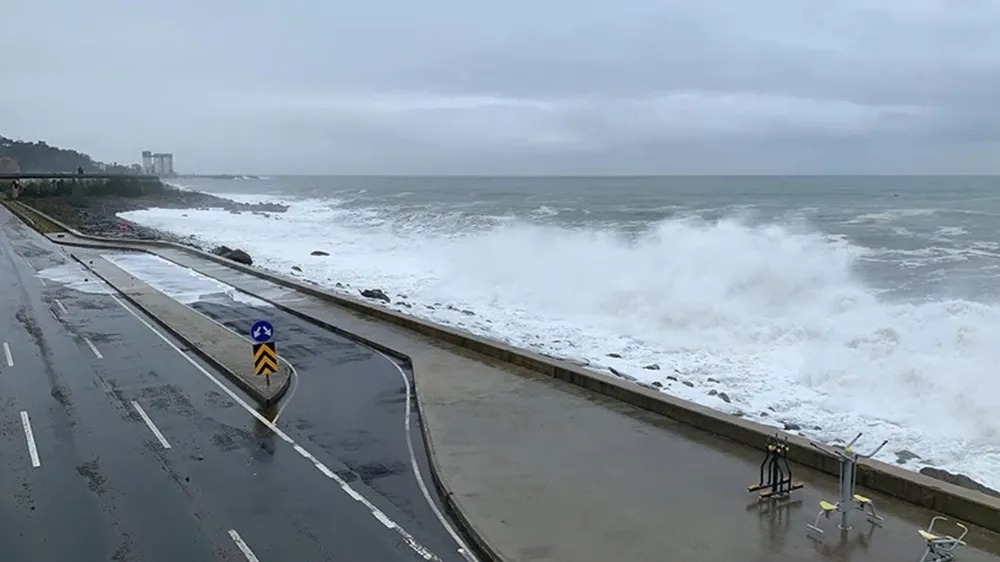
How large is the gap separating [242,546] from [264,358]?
639 centimetres

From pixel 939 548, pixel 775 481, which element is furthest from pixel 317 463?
pixel 939 548

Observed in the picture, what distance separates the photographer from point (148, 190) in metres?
111

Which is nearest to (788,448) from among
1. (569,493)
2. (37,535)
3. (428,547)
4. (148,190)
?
(569,493)

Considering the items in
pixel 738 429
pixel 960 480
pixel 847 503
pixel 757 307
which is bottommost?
pixel 757 307

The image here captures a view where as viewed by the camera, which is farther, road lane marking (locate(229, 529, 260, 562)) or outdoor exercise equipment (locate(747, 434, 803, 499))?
outdoor exercise equipment (locate(747, 434, 803, 499))

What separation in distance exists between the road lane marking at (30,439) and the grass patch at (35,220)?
3999 centimetres

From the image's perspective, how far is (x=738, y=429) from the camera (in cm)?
1114

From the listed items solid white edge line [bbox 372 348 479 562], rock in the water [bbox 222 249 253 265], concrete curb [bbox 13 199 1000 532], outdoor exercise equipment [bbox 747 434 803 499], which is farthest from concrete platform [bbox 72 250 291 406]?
outdoor exercise equipment [bbox 747 434 803 499]

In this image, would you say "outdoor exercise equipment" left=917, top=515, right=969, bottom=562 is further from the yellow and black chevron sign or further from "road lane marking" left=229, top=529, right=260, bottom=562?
the yellow and black chevron sign

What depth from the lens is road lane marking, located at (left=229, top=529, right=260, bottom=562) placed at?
7965 millimetres

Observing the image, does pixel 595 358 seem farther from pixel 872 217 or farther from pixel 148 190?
pixel 148 190

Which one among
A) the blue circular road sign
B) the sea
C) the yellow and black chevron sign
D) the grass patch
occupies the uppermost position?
the grass patch

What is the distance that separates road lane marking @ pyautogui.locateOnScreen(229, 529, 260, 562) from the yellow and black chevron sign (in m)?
5.96

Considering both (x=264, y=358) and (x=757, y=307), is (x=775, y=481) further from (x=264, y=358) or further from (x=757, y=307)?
(x=757, y=307)
